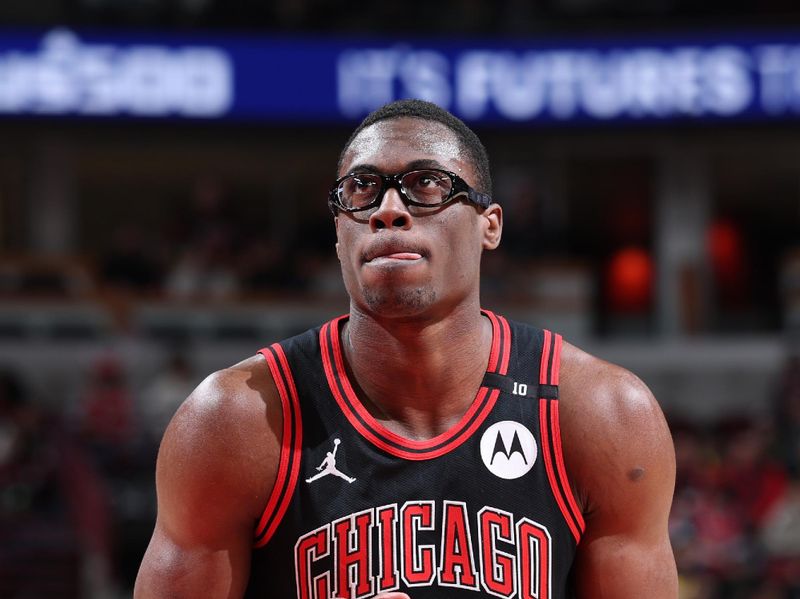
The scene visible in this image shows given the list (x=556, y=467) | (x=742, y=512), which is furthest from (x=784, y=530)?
(x=556, y=467)

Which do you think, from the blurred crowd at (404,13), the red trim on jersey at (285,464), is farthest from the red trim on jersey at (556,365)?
the blurred crowd at (404,13)

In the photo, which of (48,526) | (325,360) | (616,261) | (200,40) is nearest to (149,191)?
(200,40)

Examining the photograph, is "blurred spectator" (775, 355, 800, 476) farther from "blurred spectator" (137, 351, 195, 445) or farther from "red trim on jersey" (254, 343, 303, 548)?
"red trim on jersey" (254, 343, 303, 548)

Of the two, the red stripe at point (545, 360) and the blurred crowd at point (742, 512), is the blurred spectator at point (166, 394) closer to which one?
the blurred crowd at point (742, 512)

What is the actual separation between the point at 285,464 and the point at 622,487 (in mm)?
750

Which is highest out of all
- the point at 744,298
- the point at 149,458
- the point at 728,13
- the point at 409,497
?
the point at 728,13

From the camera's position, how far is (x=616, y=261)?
1438 centimetres

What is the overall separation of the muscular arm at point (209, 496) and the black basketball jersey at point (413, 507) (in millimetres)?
58

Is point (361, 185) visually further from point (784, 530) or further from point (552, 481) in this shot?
point (784, 530)

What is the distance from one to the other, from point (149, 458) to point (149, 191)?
→ 5.79m

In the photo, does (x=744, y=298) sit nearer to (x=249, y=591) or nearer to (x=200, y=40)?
(x=200, y=40)

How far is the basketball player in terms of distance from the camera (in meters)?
2.72

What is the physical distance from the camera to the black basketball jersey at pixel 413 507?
2734mm

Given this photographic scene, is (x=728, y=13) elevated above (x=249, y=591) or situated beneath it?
elevated above
